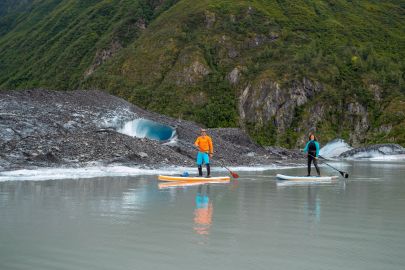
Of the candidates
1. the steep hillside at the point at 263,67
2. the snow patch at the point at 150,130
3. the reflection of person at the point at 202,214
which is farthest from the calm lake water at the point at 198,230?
the steep hillside at the point at 263,67

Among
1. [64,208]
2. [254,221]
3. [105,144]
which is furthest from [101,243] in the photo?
[105,144]

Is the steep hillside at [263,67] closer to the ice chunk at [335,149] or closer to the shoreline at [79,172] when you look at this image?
the ice chunk at [335,149]

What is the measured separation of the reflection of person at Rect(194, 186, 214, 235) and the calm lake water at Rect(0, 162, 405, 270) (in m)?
0.02

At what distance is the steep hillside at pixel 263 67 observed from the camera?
110m

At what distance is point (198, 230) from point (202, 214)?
2228 millimetres

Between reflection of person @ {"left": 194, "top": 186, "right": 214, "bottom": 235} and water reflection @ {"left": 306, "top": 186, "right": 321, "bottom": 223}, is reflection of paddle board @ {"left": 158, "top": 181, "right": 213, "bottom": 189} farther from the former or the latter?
water reflection @ {"left": 306, "top": 186, "right": 321, "bottom": 223}

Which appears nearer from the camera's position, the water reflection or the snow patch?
the water reflection

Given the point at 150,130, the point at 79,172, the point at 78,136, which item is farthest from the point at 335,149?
the point at 79,172

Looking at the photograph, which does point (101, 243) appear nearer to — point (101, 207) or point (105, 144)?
point (101, 207)

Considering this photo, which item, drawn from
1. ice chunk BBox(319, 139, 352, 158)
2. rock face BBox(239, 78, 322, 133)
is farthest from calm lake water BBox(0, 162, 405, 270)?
rock face BBox(239, 78, 322, 133)

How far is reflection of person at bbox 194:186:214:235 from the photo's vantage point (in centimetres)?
1050

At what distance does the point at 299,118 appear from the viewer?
10981 centimetres

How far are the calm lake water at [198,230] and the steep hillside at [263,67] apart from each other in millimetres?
84237

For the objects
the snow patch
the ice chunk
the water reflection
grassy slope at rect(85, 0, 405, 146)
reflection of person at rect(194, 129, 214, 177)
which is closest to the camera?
the water reflection
